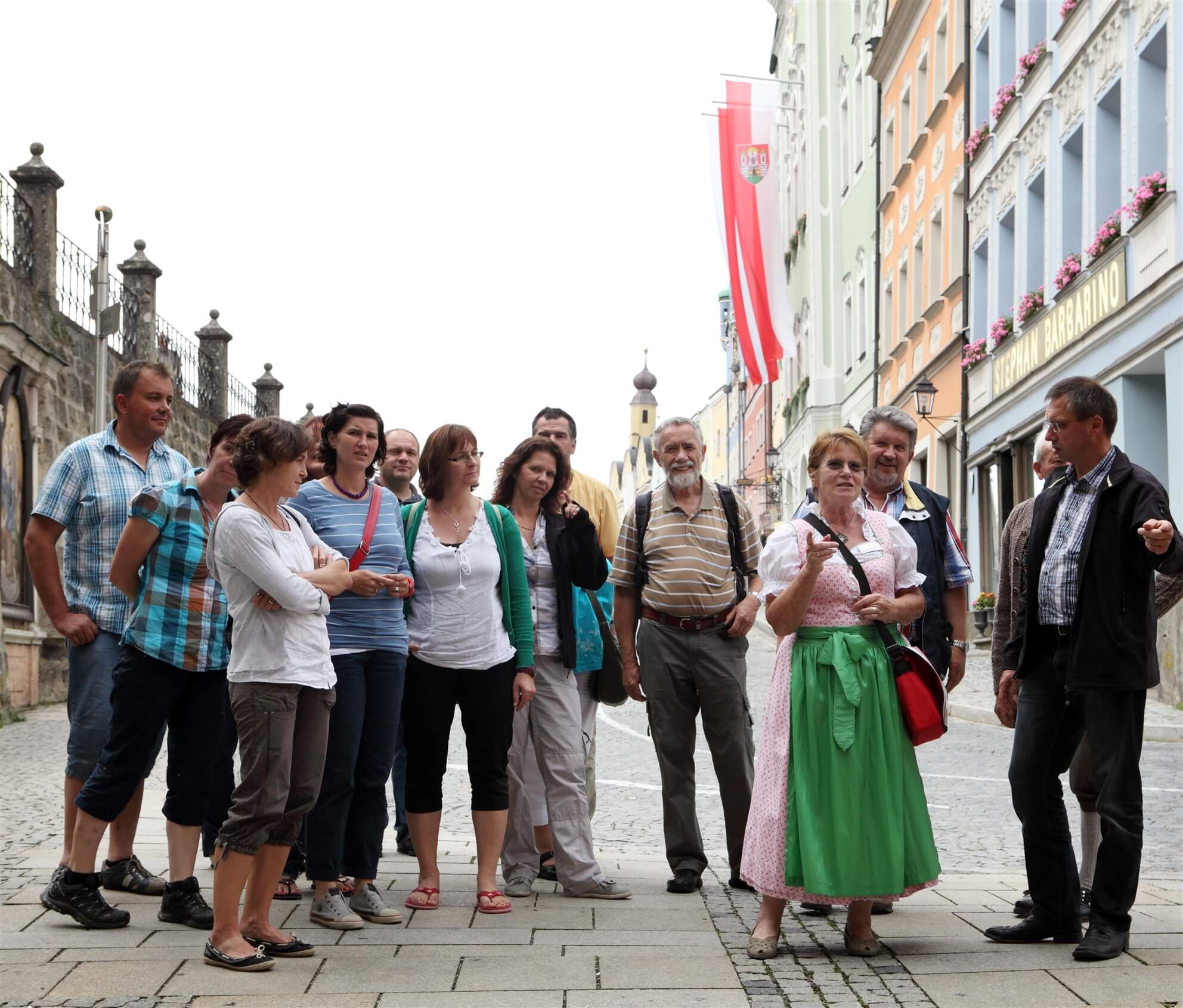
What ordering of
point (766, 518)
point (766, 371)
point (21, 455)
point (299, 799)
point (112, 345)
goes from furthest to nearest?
point (766, 518) < point (766, 371) < point (112, 345) < point (21, 455) < point (299, 799)

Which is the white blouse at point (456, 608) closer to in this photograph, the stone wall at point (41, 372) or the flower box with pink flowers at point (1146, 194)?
the stone wall at point (41, 372)

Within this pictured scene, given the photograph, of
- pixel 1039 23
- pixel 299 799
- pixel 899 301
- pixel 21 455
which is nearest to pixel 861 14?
pixel 899 301

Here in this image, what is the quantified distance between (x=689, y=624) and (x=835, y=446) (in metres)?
1.56

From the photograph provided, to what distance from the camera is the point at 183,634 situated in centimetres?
596

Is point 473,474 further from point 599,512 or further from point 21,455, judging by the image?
point 21,455

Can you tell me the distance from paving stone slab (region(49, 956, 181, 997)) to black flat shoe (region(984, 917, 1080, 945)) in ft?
9.29

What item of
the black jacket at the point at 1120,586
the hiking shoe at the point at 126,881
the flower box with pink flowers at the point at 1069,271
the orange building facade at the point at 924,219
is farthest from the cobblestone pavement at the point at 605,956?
the orange building facade at the point at 924,219

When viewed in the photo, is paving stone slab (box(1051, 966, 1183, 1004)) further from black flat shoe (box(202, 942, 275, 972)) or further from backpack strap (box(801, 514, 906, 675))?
black flat shoe (box(202, 942, 275, 972))

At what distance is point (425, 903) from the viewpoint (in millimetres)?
6312

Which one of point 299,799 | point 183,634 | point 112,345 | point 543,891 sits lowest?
point 543,891

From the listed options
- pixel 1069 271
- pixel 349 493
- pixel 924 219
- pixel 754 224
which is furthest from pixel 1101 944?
pixel 754 224

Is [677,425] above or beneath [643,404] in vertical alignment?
beneath

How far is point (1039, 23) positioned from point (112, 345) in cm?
1324

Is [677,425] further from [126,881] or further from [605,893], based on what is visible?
[126,881]
